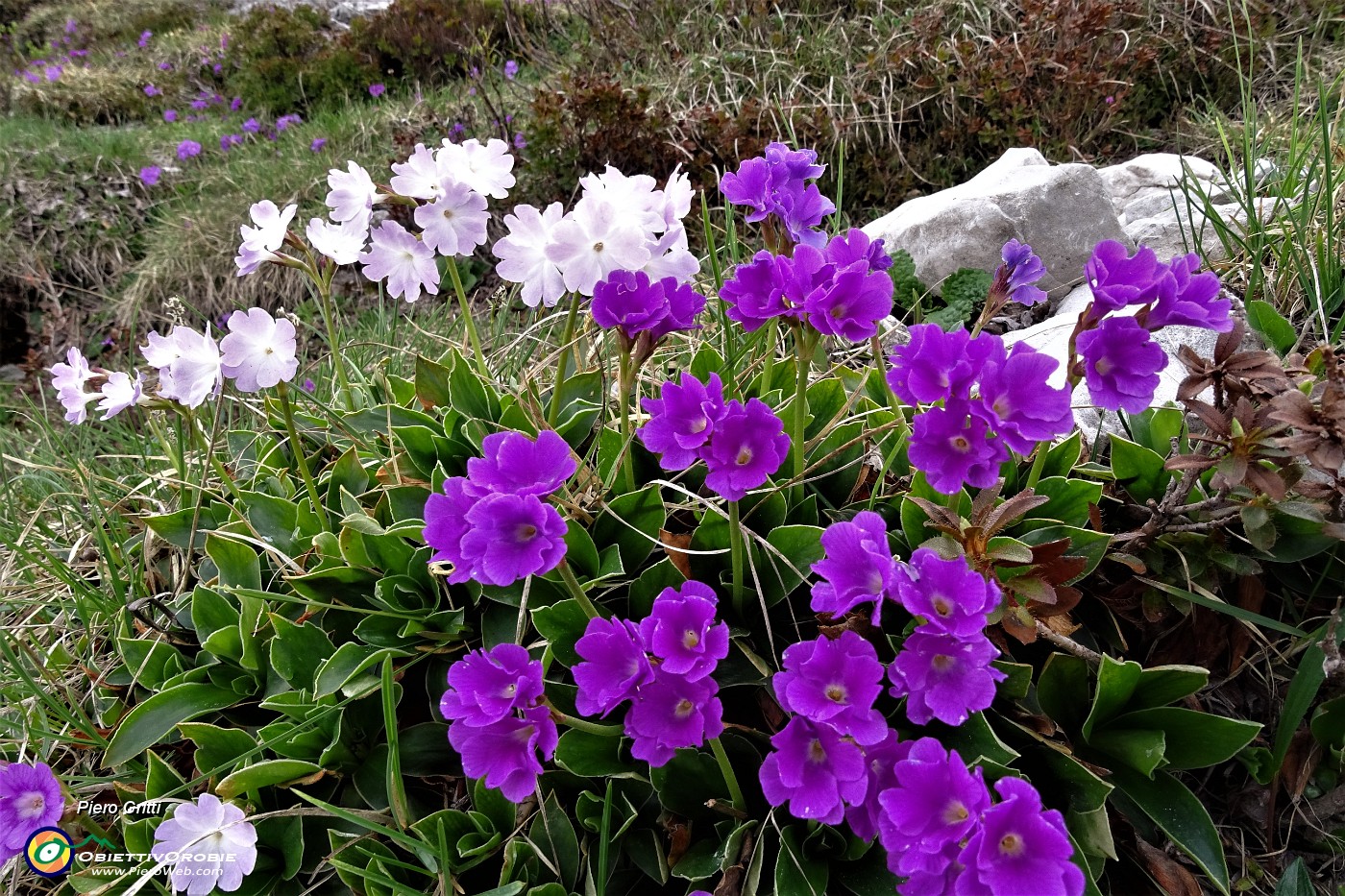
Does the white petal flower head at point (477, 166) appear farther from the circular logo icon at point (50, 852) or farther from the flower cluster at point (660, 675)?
the circular logo icon at point (50, 852)

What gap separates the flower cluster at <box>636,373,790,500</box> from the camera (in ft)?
3.36

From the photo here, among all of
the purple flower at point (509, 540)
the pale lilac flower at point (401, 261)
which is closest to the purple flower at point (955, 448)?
the purple flower at point (509, 540)

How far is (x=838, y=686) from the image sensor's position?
997mm

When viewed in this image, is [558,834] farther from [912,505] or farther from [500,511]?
[912,505]

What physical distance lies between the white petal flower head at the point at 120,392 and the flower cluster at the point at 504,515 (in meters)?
0.87

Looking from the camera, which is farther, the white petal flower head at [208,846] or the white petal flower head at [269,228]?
the white petal flower head at [269,228]

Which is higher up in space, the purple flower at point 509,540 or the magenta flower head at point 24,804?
the purple flower at point 509,540

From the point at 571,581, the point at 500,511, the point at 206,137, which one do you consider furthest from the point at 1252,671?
the point at 206,137

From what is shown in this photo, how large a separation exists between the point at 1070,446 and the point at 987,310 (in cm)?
31

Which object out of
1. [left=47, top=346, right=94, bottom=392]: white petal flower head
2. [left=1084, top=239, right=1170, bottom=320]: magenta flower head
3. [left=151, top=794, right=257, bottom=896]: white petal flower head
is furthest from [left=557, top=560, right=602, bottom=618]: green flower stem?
[left=47, top=346, right=94, bottom=392]: white petal flower head

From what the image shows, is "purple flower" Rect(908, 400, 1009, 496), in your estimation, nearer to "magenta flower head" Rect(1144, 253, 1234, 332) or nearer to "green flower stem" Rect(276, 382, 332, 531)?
"magenta flower head" Rect(1144, 253, 1234, 332)

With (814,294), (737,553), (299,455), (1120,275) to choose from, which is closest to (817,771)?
(737,553)

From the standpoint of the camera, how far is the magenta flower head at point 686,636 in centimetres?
95

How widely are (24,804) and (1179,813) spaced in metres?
1.77
